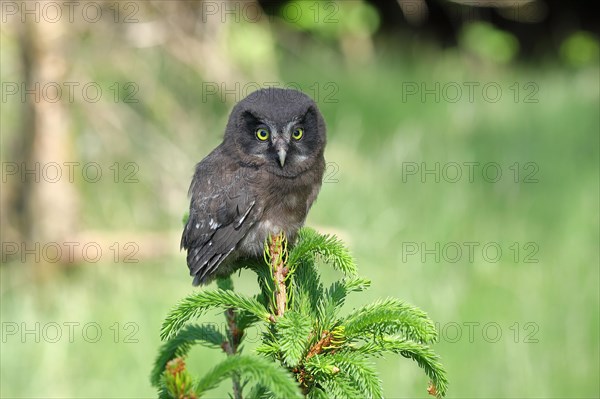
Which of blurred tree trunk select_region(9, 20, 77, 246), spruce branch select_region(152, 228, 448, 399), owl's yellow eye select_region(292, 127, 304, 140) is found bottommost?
blurred tree trunk select_region(9, 20, 77, 246)

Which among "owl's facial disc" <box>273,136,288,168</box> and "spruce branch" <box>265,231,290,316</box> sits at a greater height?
"owl's facial disc" <box>273,136,288,168</box>

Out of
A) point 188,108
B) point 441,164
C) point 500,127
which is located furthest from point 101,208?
point 500,127

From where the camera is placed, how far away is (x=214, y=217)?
119 inches

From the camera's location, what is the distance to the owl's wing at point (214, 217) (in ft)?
9.68

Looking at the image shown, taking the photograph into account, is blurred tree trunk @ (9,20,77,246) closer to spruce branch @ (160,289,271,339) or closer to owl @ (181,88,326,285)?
owl @ (181,88,326,285)

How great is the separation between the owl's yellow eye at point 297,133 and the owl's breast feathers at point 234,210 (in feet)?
0.63

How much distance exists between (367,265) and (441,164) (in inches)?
64.0

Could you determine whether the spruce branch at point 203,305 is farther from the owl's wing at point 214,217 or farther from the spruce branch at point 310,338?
the owl's wing at point 214,217

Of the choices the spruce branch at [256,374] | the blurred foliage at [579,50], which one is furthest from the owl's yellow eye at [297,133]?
the blurred foliage at [579,50]

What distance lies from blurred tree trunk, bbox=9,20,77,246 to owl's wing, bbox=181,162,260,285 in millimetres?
3188

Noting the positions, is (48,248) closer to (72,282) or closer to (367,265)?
(72,282)

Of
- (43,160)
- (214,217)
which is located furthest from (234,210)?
(43,160)

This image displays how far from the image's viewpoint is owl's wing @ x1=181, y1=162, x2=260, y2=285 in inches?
116

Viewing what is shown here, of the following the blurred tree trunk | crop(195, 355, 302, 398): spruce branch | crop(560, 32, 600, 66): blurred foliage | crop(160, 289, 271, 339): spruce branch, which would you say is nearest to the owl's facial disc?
crop(160, 289, 271, 339): spruce branch
